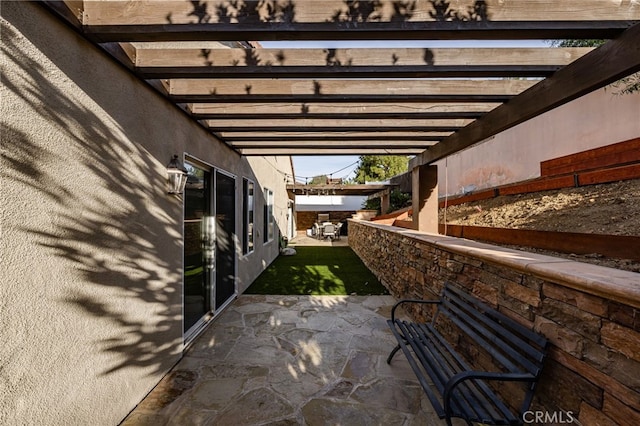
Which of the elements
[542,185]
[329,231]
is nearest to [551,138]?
[542,185]

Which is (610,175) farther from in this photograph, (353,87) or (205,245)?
(205,245)

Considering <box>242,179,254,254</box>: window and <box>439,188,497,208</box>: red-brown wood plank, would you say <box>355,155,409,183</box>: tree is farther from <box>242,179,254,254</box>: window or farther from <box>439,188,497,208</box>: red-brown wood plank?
<box>242,179,254,254</box>: window

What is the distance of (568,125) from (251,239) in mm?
7600

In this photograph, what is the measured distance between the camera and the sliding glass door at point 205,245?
3.88 m

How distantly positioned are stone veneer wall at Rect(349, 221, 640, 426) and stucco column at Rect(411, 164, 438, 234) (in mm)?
3277

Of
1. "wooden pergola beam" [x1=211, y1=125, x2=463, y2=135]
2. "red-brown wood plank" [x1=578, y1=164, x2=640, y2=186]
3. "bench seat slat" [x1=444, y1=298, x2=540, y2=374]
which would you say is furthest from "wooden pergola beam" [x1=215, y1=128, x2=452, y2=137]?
"bench seat slat" [x1=444, y1=298, x2=540, y2=374]

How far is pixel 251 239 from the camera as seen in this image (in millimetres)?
6645

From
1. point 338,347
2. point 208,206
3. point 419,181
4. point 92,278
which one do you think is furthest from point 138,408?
point 419,181

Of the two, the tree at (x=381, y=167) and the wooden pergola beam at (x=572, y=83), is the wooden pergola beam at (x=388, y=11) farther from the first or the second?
the tree at (x=381, y=167)

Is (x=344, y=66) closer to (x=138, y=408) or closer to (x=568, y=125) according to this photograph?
(x=138, y=408)

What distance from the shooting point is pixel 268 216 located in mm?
8719

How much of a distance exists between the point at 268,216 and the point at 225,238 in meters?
3.81

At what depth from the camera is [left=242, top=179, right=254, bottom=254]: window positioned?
6109 mm

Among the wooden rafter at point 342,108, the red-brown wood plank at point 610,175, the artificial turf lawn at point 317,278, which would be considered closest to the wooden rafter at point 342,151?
the wooden rafter at point 342,108
